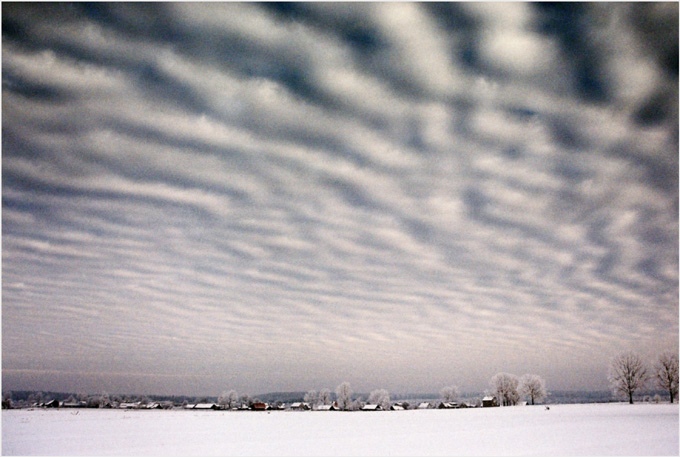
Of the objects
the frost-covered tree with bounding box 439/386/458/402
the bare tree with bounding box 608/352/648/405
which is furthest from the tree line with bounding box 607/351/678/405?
the frost-covered tree with bounding box 439/386/458/402

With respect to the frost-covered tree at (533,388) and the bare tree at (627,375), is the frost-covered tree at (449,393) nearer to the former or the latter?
the frost-covered tree at (533,388)

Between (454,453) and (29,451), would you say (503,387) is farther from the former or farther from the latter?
(29,451)

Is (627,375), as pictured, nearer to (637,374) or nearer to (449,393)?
(637,374)

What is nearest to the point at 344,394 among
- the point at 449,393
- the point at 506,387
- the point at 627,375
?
the point at 449,393

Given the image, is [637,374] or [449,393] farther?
[449,393]

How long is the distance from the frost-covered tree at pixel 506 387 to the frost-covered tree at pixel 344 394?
198 ft

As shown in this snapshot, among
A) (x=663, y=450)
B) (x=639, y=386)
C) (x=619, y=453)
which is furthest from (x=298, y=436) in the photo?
(x=639, y=386)

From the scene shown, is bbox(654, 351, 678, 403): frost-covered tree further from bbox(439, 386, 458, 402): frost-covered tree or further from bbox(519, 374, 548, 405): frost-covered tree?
bbox(439, 386, 458, 402): frost-covered tree

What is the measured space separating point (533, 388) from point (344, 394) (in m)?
76.2

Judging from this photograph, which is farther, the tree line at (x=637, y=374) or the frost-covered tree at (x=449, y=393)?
the frost-covered tree at (x=449, y=393)

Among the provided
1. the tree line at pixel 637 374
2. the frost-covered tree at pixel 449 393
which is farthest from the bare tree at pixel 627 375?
the frost-covered tree at pixel 449 393

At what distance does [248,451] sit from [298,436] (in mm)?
10270

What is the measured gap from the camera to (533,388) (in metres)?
158

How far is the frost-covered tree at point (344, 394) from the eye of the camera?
19162cm
